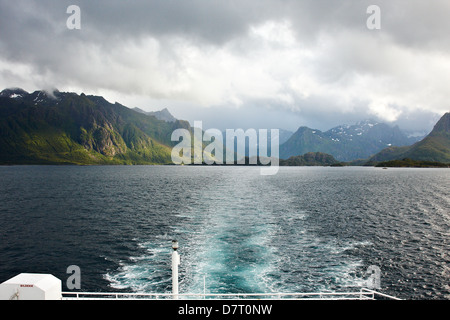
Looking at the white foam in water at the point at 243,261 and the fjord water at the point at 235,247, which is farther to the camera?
the fjord water at the point at 235,247

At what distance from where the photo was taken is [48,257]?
41188mm

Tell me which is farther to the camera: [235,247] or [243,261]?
[235,247]

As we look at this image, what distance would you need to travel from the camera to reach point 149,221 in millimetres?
64375

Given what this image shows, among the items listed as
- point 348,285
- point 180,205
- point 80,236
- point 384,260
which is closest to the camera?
point 348,285

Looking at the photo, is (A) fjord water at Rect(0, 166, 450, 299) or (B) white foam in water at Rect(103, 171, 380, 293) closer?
(B) white foam in water at Rect(103, 171, 380, 293)

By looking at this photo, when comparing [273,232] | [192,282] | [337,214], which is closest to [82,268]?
[192,282]

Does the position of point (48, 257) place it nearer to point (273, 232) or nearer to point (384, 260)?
point (273, 232)

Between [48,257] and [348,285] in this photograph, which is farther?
[48,257]

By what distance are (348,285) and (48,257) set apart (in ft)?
138
